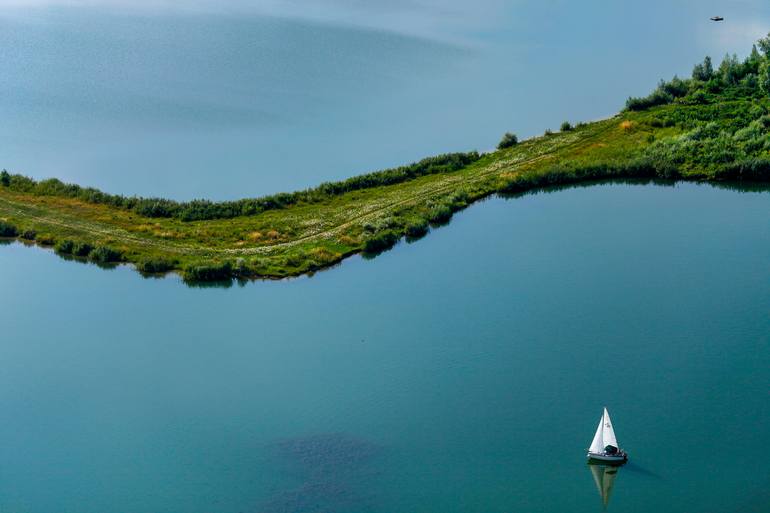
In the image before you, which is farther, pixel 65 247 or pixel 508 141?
pixel 508 141

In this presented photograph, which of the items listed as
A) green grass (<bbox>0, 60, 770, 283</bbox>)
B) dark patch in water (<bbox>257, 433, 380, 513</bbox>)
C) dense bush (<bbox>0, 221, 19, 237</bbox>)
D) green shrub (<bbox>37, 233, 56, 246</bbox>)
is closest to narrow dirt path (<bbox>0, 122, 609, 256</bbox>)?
green grass (<bbox>0, 60, 770, 283</bbox>)

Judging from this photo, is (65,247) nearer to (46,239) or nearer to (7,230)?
(46,239)

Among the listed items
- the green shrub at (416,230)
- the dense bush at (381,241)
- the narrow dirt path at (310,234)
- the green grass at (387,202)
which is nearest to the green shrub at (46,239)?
the green grass at (387,202)

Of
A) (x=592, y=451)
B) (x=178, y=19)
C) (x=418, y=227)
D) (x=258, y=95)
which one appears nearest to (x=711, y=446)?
(x=592, y=451)

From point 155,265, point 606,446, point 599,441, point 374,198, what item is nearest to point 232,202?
point 155,265

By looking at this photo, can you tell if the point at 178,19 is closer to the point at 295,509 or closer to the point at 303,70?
the point at 303,70

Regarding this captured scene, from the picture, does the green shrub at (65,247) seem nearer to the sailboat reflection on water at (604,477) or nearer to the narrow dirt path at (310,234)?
the narrow dirt path at (310,234)

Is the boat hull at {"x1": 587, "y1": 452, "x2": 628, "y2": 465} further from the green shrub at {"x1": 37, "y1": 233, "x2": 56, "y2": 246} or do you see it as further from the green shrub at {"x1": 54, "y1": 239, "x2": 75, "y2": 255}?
the green shrub at {"x1": 37, "y1": 233, "x2": 56, "y2": 246}
